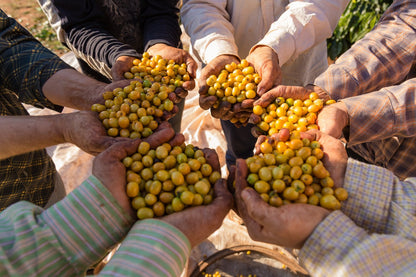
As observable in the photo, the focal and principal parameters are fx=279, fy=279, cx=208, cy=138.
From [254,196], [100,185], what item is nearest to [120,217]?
[100,185]

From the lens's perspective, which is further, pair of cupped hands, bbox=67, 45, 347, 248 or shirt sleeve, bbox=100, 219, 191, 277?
pair of cupped hands, bbox=67, 45, 347, 248

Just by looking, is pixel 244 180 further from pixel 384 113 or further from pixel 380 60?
pixel 380 60

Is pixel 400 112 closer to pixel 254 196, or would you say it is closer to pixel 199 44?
pixel 254 196

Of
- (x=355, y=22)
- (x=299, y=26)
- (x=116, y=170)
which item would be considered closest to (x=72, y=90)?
(x=116, y=170)

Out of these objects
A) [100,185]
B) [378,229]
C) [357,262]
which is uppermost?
[100,185]

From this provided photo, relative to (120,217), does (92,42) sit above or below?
above

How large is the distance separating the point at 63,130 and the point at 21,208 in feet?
3.09

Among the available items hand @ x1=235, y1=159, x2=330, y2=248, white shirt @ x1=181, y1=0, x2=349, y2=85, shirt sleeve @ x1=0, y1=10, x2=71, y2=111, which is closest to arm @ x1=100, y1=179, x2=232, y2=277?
hand @ x1=235, y1=159, x2=330, y2=248

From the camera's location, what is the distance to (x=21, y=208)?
1496 millimetres

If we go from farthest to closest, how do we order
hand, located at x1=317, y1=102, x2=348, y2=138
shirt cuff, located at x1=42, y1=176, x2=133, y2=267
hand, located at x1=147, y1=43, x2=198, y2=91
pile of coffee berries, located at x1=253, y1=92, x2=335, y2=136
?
1. hand, located at x1=147, y1=43, x2=198, y2=91
2. pile of coffee berries, located at x1=253, y1=92, x2=335, y2=136
3. hand, located at x1=317, y1=102, x2=348, y2=138
4. shirt cuff, located at x1=42, y1=176, x2=133, y2=267

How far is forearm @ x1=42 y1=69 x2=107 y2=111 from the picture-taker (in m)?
2.64

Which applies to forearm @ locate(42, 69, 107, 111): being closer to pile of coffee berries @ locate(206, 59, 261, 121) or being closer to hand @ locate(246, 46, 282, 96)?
pile of coffee berries @ locate(206, 59, 261, 121)

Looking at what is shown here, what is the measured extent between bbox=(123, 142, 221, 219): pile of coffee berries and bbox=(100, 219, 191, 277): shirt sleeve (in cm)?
21

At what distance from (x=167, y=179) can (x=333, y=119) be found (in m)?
1.46
